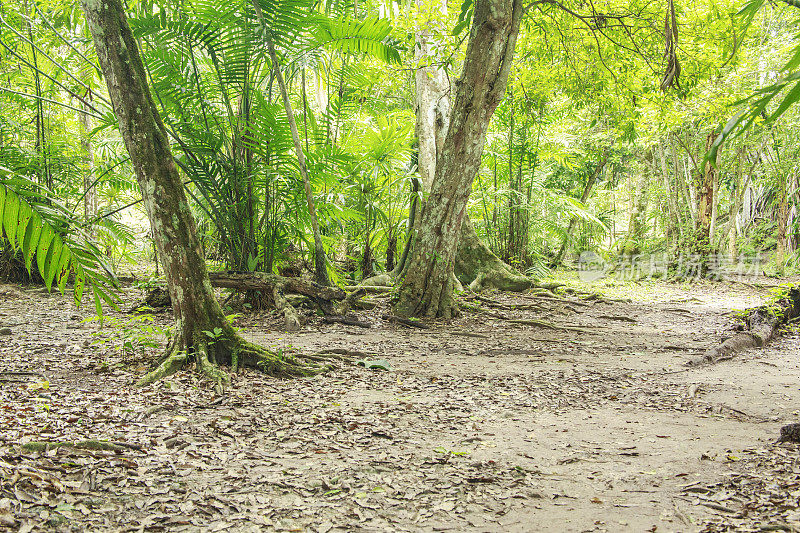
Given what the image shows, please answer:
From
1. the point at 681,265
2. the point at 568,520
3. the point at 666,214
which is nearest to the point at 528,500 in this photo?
the point at 568,520

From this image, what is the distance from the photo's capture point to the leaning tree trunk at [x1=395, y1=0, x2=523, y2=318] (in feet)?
19.2

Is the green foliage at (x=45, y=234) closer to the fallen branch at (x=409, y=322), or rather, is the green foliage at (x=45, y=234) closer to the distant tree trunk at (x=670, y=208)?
the fallen branch at (x=409, y=322)

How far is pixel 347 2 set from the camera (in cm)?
620

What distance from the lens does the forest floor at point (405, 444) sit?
1.88m

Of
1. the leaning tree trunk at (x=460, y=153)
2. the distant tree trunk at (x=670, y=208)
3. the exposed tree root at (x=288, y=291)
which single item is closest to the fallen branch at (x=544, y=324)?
the leaning tree trunk at (x=460, y=153)

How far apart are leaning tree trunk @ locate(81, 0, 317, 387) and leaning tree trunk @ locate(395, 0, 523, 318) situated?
2.99m

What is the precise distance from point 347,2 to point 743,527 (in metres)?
6.22

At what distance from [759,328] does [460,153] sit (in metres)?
3.70

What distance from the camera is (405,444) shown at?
8.69 ft

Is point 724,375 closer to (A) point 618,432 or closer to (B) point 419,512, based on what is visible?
(A) point 618,432

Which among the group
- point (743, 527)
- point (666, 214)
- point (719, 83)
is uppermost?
point (719, 83)

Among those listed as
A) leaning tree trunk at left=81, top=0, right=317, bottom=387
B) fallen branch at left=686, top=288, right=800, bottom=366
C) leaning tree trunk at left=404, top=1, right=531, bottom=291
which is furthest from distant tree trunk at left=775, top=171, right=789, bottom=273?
leaning tree trunk at left=81, top=0, right=317, bottom=387

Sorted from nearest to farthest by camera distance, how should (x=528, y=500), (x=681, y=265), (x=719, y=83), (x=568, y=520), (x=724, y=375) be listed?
(x=568, y=520) → (x=528, y=500) → (x=724, y=375) → (x=719, y=83) → (x=681, y=265)

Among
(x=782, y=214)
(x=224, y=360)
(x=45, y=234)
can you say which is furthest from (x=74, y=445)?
(x=782, y=214)
